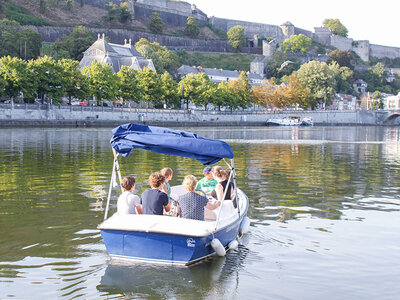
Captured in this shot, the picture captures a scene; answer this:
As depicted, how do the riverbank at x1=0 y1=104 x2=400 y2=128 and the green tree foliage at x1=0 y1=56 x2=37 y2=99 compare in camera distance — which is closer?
the green tree foliage at x1=0 y1=56 x2=37 y2=99

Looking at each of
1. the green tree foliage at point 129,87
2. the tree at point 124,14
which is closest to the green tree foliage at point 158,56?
the tree at point 124,14

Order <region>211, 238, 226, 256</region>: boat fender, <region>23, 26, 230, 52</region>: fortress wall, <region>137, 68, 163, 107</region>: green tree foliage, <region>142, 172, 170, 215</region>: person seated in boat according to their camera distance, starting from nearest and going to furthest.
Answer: <region>211, 238, 226, 256</region>: boat fender, <region>142, 172, 170, 215</region>: person seated in boat, <region>137, 68, 163, 107</region>: green tree foliage, <region>23, 26, 230, 52</region>: fortress wall

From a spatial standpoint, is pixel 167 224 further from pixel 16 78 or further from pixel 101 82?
pixel 101 82

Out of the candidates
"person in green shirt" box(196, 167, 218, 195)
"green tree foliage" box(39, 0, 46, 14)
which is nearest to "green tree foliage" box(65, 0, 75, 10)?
"green tree foliage" box(39, 0, 46, 14)

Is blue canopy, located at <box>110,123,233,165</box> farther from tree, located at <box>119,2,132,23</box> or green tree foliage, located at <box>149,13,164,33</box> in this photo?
green tree foliage, located at <box>149,13,164,33</box>

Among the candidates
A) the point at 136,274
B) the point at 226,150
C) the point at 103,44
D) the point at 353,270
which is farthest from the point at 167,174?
the point at 103,44

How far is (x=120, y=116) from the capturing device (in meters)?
89.7

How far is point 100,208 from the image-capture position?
1652 centimetres

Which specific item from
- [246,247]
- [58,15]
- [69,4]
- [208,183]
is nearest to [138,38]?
[69,4]

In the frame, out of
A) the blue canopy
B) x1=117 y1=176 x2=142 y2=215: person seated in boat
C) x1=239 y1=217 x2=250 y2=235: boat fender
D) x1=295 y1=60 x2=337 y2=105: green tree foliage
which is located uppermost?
x1=295 y1=60 x2=337 y2=105: green tree foliage

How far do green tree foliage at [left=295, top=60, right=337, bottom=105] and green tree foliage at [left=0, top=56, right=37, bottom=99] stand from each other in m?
86.8

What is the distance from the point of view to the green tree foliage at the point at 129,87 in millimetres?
93125

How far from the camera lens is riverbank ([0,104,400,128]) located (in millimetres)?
74500

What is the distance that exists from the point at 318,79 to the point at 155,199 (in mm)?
141038
